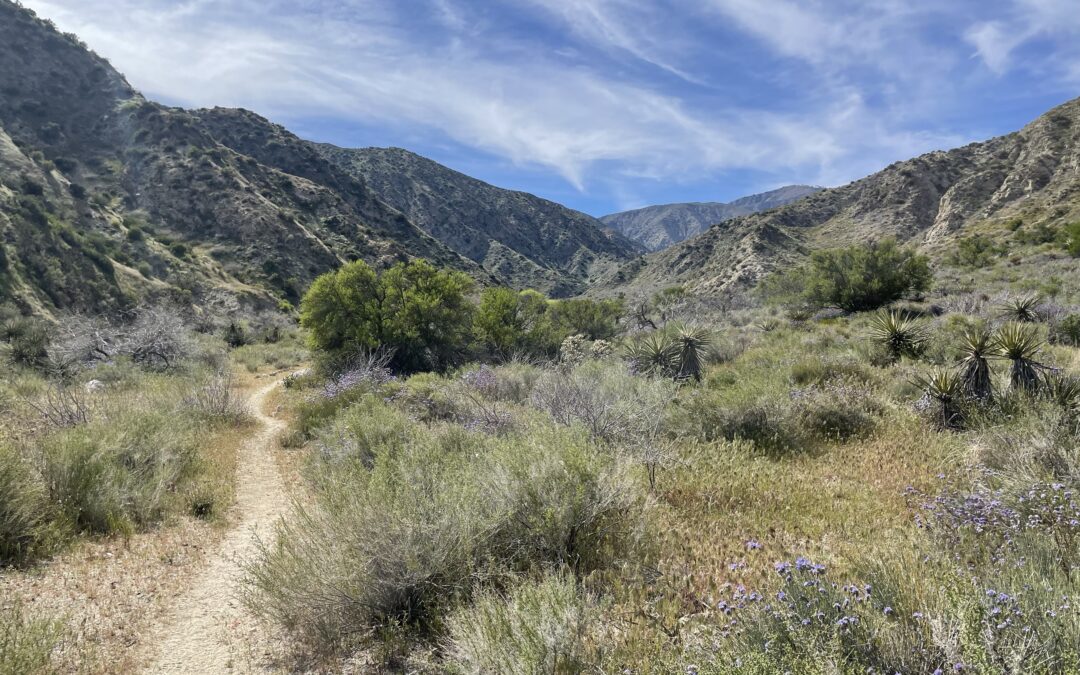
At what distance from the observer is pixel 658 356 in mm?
13117

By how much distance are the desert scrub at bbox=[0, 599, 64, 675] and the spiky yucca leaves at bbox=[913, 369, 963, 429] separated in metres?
10.9

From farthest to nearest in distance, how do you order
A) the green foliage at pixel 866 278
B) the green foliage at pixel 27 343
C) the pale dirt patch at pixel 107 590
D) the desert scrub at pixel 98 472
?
the green foliage at pixel 866 278 < the green foliage at pixel 27 343 < the desert scrub at pixel 98 472 < the pale dirt patch at pixel 107 590

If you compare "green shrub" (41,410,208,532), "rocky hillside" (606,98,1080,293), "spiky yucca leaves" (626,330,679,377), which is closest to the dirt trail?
"green shrub" (41,410,208,532)

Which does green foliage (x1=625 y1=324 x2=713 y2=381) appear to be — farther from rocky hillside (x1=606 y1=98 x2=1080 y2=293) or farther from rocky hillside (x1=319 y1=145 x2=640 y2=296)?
rocky hillside (x1=319 y1=145 x2=640 y2=296)

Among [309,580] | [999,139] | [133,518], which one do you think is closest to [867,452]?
[309,580]

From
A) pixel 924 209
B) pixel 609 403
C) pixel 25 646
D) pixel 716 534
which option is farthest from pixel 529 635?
pixel 924 209

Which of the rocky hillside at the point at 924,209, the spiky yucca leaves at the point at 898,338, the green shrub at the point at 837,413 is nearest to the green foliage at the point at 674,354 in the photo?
the green shrub at the point at 837,413

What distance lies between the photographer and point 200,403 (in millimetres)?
12992

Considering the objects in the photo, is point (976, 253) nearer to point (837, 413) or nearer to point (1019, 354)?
point (1019, 354)

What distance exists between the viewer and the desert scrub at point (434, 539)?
394 centimetres

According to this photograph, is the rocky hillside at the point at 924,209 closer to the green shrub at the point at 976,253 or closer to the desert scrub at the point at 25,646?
the green shrub at the point at 976,253

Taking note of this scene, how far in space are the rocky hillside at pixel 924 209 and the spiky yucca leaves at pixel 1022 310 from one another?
35.4 meters

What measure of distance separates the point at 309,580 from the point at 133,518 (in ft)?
14.8

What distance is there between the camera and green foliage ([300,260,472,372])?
67.1 feet
